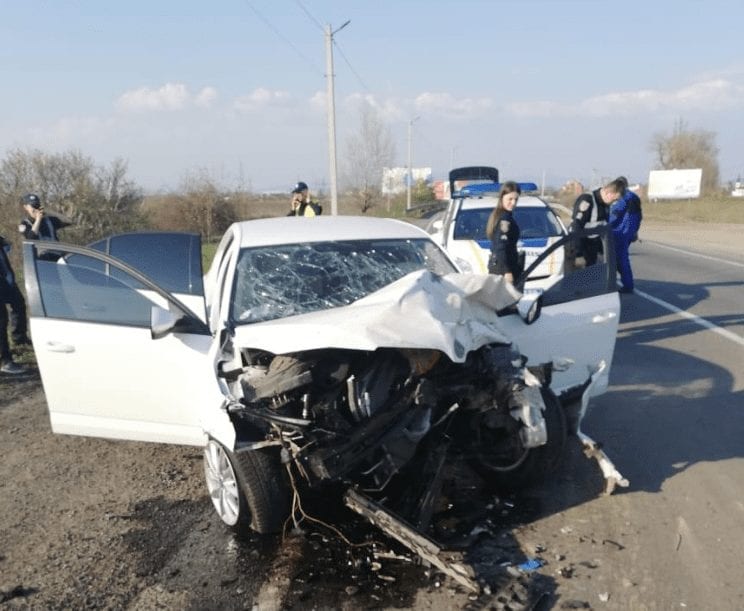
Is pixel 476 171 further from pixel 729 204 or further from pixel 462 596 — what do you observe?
pixel 729 204

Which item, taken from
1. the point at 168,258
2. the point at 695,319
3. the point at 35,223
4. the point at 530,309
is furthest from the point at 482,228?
the point at 35,223

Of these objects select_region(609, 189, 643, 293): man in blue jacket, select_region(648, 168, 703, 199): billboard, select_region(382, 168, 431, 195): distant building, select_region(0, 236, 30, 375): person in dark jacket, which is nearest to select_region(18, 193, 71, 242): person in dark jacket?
select_region(0, 236, 30, 375): person in dark jacket

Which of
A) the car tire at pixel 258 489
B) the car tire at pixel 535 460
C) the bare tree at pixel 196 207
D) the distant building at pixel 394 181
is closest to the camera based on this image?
the car tire at pixel 258 489

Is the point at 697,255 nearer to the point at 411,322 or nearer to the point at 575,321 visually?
the point at 575,321

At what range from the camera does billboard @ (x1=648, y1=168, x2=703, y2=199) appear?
54125 mm

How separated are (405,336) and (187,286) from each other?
249 cm

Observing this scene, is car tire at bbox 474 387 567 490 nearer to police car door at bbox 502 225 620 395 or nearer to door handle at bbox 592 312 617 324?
police car door at bbox 502 225 620 395

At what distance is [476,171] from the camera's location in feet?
72.7

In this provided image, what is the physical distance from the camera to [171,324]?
13.7 feet

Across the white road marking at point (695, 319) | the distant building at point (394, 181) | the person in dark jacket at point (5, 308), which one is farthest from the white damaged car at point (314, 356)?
the distant building at point (394, 181)

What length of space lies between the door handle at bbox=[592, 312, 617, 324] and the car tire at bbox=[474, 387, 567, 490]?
922 millimetres

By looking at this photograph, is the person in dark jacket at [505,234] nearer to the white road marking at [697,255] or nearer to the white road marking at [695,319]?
the white road marking at [695,319]

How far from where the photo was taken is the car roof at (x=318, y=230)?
4.87m

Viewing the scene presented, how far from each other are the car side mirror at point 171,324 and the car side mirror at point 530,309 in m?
2.01
